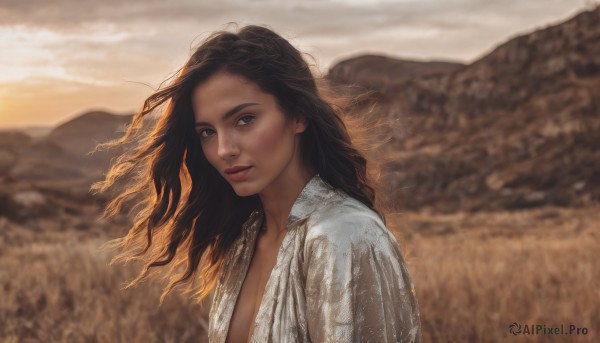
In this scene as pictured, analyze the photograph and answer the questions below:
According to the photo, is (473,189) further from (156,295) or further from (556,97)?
(156,295)

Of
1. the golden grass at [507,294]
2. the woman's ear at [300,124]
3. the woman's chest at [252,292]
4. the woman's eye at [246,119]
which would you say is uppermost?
the woman's eye at [246,119]

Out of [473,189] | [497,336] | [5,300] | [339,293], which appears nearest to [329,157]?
[339,293]

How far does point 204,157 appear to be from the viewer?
332 cm

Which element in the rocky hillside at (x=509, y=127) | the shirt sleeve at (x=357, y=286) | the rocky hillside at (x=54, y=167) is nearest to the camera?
the shirt sleeve at (x=357, y=286)

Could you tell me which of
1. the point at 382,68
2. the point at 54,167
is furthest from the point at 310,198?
the point at 382,68

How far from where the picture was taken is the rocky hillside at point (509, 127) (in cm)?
2988

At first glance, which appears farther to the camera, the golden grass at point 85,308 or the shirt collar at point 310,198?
the golden grass at point 85,308

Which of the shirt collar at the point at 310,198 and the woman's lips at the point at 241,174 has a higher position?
the woman's lips at the point at 241,174

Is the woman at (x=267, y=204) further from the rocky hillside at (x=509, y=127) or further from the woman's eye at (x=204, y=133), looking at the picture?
the rocky hillside at (x=509, y=127)

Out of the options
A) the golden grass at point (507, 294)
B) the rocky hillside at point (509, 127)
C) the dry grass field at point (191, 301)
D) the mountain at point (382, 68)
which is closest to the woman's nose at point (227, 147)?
the dry grass field at point (191, 301)

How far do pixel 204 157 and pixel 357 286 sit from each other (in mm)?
1415

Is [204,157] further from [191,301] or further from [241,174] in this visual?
[191,301]

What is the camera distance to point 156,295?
591 centimetres

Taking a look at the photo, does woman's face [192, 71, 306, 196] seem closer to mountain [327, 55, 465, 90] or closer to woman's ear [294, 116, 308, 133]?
woman's ear [294, 116, 308, 133]
